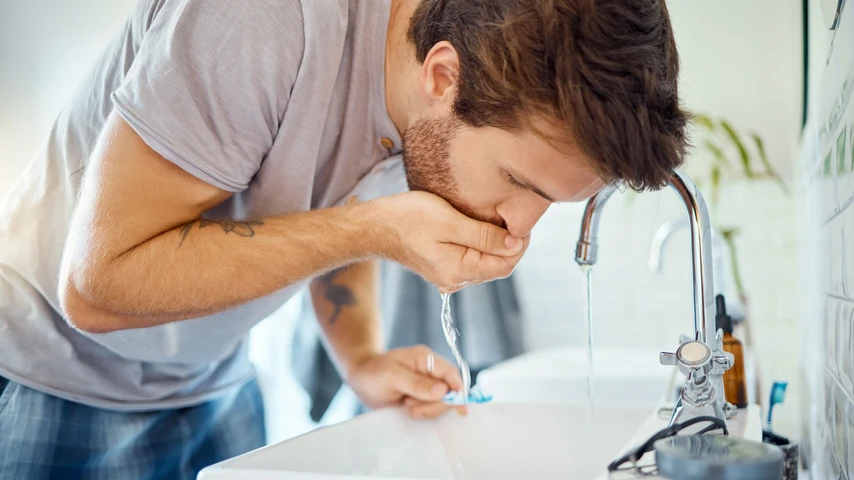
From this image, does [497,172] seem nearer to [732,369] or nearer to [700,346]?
[700,346]

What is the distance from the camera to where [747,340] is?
1544mm

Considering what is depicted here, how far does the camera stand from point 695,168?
2.27 m

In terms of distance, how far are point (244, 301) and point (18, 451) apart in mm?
361

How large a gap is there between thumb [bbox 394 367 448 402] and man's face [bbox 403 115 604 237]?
0.81 feet

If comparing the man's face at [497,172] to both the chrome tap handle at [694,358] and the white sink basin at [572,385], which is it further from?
the white sink basin at [572,385]

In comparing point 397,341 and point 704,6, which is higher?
point 704,6

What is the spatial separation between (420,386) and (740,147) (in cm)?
146

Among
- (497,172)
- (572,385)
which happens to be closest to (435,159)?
(497,172)

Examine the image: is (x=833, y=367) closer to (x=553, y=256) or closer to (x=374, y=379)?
(x=374, y=379)

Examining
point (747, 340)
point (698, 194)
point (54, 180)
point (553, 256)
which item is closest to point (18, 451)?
point (54, 180)

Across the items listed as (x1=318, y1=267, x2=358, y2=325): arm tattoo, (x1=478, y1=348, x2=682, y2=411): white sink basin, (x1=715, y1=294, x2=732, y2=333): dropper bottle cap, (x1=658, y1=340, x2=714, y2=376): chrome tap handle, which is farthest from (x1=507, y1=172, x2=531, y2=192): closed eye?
(x1=478, y1=348, x2=682, y2=411): white sink basin

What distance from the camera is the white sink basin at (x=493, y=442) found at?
0.89 metres

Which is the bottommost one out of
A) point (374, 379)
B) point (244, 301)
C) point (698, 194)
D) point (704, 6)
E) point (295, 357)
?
point (295, 357)

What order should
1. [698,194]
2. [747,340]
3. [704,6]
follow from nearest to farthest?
1. [698,194]
2. [747,340]
3. [704,6]
